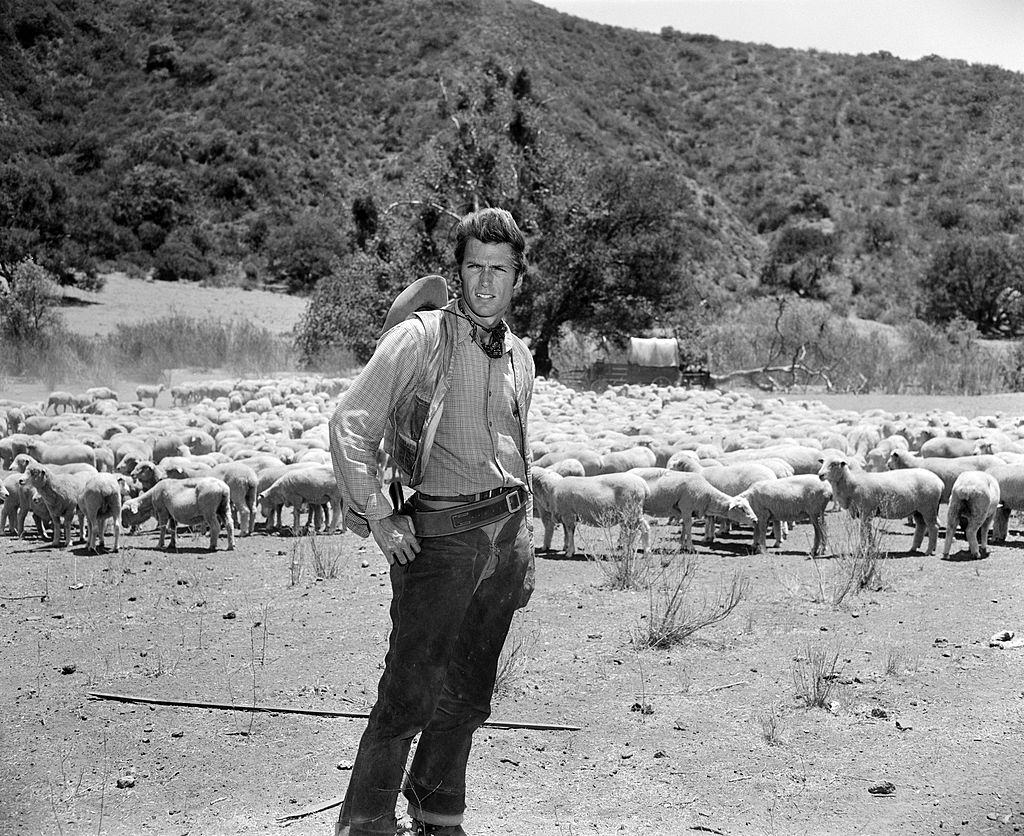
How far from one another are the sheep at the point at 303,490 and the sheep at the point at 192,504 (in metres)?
0.75

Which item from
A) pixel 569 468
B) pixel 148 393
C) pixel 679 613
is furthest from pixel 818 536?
pixel 148 393

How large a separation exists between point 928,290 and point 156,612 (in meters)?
42.7

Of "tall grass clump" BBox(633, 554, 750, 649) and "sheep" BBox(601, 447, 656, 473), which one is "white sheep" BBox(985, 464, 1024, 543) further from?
"sheep" BBox(601, 447, 656, 473)

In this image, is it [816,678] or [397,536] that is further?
[816,678]

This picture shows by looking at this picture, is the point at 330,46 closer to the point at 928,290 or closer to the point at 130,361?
the point at 928,290

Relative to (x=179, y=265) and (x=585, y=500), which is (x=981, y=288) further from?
(x=585, y=500)

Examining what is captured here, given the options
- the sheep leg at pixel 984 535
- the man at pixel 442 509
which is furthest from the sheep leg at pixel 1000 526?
the man at pixel 442 509

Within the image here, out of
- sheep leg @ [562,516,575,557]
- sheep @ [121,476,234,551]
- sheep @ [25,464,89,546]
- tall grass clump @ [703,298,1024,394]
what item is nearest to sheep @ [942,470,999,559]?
sheep leg @ [562,516,575,557]

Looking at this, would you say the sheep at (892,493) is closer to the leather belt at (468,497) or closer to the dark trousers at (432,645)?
the dark trousers at (432,645)

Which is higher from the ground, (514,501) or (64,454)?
(514,501)

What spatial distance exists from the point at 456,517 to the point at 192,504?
6.58 m

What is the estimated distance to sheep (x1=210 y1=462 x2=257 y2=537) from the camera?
10547 millimetres

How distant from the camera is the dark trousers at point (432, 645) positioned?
136 inches

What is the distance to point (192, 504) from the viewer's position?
948cm
